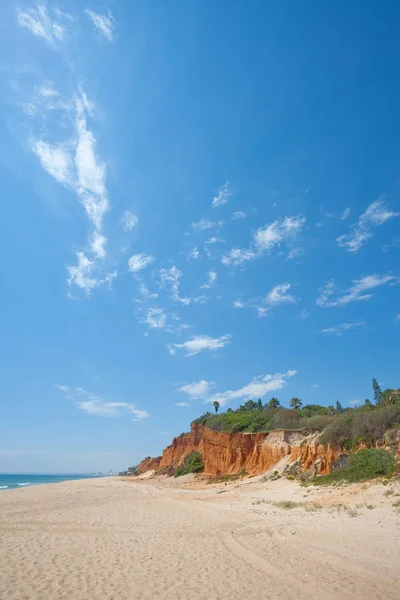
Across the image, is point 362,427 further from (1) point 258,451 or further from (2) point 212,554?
(2) point 212,554

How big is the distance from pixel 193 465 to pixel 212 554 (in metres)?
47.3

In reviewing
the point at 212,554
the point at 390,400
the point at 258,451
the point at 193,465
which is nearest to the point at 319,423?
the point at 390,400

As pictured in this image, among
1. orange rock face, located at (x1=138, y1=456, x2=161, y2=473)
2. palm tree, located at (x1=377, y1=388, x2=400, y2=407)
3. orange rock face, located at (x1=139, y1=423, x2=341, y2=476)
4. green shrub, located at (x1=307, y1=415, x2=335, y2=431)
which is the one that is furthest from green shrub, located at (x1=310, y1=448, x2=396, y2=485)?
orange rock face, located at (x1=138, y1=456, x2=161, y2=473)

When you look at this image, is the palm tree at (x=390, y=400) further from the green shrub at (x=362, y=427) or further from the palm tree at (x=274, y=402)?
the palm tree at (x=274, y=402)

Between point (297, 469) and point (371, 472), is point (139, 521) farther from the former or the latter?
point (297, 469)

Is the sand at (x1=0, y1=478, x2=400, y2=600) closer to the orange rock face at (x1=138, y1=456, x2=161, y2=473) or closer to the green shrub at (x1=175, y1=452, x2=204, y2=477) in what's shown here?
the green shrub at (x1=175, y1=452, x2=204, y2=477)

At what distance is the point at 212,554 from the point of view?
10.6 m

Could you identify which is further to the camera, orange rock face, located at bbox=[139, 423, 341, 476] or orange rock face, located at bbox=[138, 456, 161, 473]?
orange rock face, located at bbox=[138, 456, 161, 473]

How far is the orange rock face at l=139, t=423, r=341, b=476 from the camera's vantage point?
31547 mm

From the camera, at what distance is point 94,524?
618 inches

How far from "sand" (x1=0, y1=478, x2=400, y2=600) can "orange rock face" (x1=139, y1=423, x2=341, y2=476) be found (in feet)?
43.9

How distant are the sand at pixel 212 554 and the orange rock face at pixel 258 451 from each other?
1337 cm

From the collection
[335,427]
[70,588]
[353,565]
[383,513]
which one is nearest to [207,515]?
[383,513]

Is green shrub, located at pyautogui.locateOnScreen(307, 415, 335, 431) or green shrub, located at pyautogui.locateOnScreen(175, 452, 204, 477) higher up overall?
green shrub, located at pyautogui.locateOnScreen(307, 415, 335, 431)
